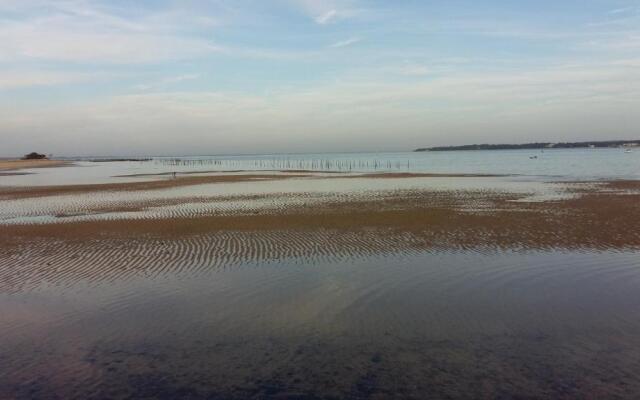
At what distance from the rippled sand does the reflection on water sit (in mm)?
39

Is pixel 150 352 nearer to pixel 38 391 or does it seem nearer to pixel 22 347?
pixel 38 391

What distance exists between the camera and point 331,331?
8602mm

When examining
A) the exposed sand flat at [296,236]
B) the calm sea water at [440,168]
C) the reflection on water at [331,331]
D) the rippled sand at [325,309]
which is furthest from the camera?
the calm sea water at [440,168]

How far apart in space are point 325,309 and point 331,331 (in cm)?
122

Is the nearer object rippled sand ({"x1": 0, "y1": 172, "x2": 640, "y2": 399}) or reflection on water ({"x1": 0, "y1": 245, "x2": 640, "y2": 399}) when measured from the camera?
reflection on water ({"x1": 0, "y1": 245, "x2": 640, "y2": 399})

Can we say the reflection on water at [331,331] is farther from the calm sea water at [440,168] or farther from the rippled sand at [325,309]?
the calm sea water at [440,168]

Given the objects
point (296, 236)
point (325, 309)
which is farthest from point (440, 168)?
point (325, 309)

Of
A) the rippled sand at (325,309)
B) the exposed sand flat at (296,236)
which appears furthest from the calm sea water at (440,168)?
the rippled sand at (325,309)

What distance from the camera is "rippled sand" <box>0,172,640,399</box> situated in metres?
6.82

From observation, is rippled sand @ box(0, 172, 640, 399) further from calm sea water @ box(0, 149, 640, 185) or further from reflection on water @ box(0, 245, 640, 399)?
calm sea water @ box(0, 149, 640, 185)

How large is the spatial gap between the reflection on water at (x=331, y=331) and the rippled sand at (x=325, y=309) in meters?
0.04

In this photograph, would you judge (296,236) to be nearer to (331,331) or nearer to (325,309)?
(325,309)

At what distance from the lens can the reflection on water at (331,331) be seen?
6703 mm

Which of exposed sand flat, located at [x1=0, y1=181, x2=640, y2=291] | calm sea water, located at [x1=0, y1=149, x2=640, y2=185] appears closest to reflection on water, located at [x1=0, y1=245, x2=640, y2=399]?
exposed sand flat, located at [x1=0, y1=181, x2=640, y2=291]
